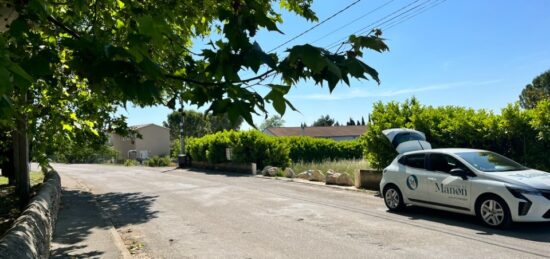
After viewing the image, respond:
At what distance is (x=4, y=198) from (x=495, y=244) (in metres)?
14.8

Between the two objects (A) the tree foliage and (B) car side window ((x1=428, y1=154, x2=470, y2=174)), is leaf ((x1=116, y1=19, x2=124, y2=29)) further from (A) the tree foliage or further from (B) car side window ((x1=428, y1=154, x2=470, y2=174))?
(A) the tree foliage

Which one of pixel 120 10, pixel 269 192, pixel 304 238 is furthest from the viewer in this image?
pixel 269 192

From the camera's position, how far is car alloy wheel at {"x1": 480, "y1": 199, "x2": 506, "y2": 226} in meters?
8.56

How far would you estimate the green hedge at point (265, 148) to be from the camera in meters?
27.9

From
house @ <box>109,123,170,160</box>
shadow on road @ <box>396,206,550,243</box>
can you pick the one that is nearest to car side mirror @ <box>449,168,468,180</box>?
shadow on road @ <box>396,206,550,243</box>

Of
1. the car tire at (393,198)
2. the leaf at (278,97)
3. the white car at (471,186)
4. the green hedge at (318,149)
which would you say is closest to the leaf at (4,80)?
the leaf at (278,97)

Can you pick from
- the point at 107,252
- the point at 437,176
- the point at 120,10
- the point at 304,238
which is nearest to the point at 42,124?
the point at 107,252

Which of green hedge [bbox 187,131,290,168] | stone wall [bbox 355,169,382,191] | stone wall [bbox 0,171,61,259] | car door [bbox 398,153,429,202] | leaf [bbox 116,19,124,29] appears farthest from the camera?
green hedge [bbox 187,131,290,168]

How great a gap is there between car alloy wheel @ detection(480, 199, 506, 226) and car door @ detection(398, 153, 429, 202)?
4.88 ft

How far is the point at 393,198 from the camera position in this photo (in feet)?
36.2

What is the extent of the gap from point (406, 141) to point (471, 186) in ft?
11.2

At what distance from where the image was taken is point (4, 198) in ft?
50.3

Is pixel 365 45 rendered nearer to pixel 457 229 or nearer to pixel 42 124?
pixel 457 229

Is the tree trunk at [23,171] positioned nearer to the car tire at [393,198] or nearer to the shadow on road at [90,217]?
the shadow on road at [90,217]
